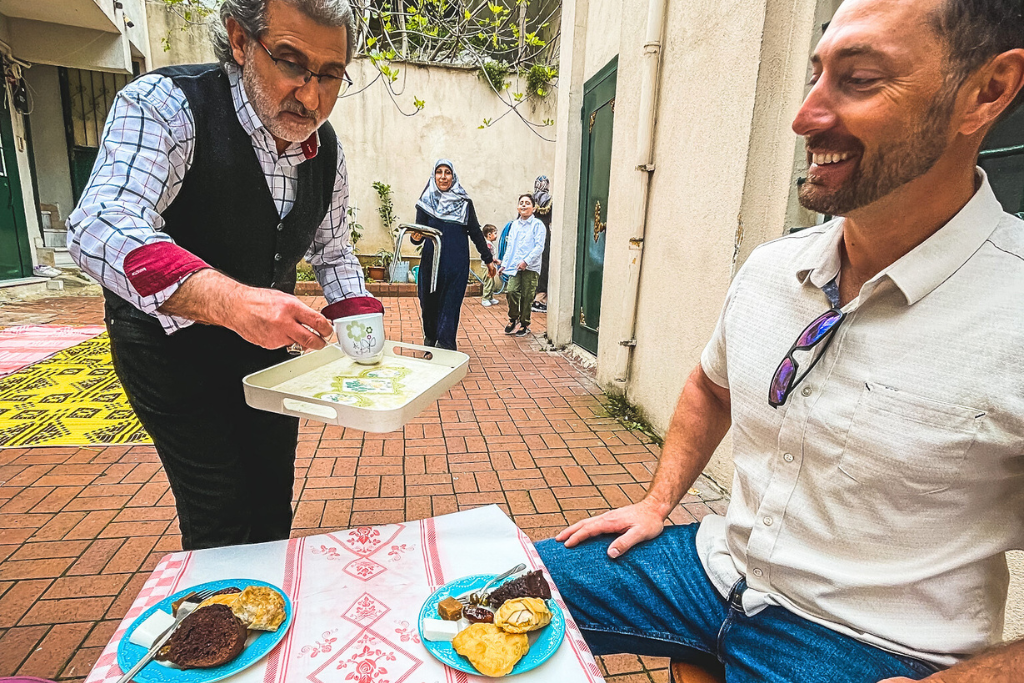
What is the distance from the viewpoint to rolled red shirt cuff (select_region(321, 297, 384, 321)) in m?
1.45

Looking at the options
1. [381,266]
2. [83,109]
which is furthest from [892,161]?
[83,109]

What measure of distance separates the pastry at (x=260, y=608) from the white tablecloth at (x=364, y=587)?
3 centimetres

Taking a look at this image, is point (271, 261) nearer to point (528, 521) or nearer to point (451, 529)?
point (451, 529)

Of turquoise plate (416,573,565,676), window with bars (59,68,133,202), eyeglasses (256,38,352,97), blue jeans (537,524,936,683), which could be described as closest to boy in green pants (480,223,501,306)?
window with bars (59,68,133,202)

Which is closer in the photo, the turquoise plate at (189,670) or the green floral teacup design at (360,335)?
the turquoise plate at (189,670)

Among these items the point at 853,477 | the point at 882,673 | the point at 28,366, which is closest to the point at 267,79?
the point at 853,477

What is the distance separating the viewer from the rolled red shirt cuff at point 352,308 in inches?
57.1

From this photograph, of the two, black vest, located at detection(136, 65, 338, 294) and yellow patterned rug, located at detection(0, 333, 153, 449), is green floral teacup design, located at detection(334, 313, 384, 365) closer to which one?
black vest, located at detection(136, 65, 338, 294)

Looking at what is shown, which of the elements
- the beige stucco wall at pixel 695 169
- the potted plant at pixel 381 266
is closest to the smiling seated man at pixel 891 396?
the beige stucco wall at pixel 695 169

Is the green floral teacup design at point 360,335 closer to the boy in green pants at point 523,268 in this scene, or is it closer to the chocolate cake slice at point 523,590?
the chocolate cake slice at point 523,590

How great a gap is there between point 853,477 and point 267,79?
1454 millimetres

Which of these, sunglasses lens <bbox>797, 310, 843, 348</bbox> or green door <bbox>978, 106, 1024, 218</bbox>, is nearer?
sunglasses lens <bbox>797, 310, 843, 348</bbox>

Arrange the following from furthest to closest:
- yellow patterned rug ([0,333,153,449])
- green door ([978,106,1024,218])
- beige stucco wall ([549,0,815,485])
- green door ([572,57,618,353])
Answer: green door ([572,57,618,353]) → yellow patterned rug ([0,333,153,449]) → beige stucco wall ([549,0,815,485]) → green door ([978,106,1024,218])

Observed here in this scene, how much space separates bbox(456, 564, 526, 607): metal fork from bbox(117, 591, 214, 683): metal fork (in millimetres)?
430
